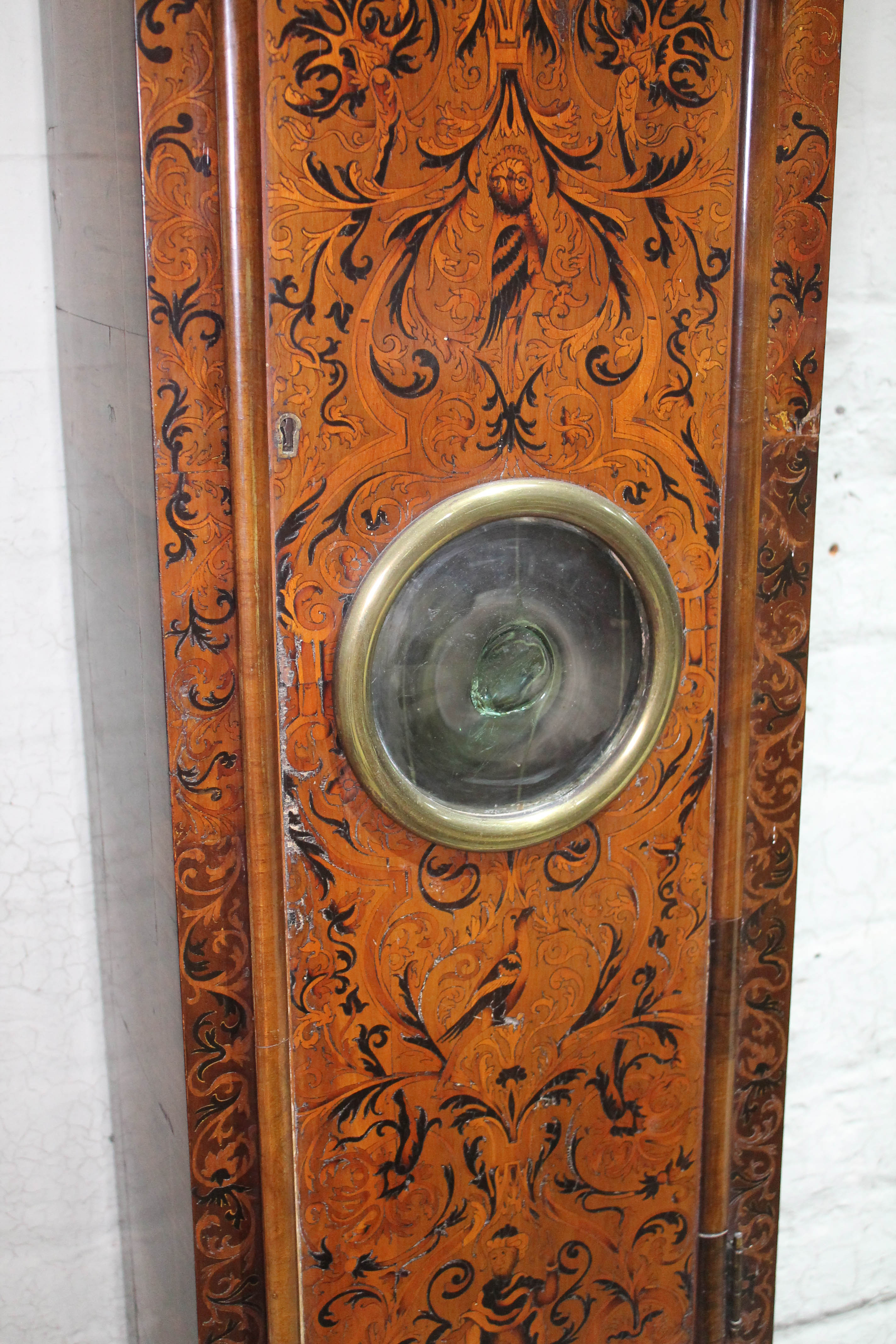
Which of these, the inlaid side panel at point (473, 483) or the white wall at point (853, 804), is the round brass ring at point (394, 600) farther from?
the white wall at point (853, 804)

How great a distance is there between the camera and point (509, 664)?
0.87 metres

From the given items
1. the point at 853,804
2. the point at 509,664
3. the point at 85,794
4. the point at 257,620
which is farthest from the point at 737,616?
the point at 85,794

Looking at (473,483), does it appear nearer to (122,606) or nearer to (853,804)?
(122,606)

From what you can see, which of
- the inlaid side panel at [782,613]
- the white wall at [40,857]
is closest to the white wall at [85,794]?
the white wall at [40,857]

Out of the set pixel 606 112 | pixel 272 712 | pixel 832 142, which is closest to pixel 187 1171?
pixel 272 712

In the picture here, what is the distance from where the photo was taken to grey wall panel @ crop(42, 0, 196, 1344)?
2.66 ft

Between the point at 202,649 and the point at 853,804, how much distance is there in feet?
2.90

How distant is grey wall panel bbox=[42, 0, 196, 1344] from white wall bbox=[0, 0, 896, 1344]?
1.0 inches

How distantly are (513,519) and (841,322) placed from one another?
591 mm

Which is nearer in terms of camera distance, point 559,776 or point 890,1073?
point 559,776

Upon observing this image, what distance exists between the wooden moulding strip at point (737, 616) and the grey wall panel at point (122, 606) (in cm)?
44

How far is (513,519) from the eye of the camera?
0.85m

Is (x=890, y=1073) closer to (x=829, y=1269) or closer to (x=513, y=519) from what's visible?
(x=829, y=1269)

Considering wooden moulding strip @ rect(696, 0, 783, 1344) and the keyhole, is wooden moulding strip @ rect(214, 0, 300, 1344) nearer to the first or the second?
the keyhole
